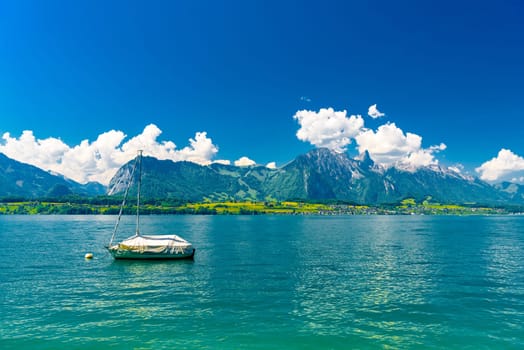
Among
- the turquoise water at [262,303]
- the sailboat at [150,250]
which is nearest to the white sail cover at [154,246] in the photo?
the sailboat at [150,250]

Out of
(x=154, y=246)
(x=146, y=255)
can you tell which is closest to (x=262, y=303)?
(x=154, y=246)

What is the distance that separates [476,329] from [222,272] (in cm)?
4903

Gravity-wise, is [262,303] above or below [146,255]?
below

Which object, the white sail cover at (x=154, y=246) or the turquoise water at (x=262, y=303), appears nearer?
the turquoise water at (x=262, y=303)

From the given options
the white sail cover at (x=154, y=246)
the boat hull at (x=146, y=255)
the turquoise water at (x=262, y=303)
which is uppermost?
the white sail cover at (x=154, y=246)

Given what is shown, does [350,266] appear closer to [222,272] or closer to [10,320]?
[222,272]

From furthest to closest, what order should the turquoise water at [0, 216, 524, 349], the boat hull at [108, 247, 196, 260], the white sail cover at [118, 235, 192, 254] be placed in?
the white sail cover at [118, 235, 192, 254] → the boat hull at [108, 247, 196, 260] → the turquoise water at [0, 216, 524, 349]

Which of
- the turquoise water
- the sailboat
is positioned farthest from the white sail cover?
the turquoise water

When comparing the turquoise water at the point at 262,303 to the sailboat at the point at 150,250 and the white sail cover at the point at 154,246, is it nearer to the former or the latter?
the sailboat at the point at 150,250

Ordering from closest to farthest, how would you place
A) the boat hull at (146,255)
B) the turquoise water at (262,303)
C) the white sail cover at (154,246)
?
the turquoise water at (262,303) < the boat hull at (146,255) < the white sail cover at (154,246)

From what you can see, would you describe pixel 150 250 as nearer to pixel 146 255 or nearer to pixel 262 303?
pixel 146 255

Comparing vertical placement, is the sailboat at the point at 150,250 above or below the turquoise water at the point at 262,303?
above

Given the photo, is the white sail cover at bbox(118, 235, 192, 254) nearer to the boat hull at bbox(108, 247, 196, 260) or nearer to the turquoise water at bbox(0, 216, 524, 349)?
the boat hull at bbox(108, 247, 196, 260)

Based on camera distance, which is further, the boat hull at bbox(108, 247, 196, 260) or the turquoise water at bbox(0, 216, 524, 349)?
the boat hull at bbox(108, 247, 196, 260)
